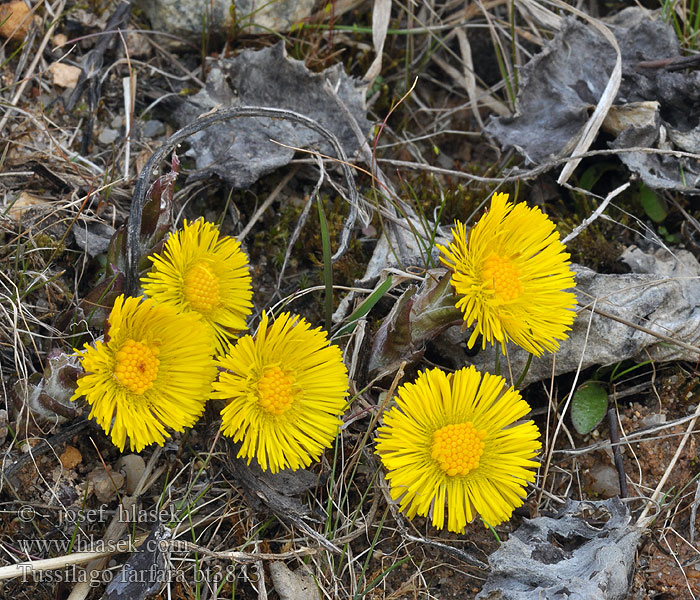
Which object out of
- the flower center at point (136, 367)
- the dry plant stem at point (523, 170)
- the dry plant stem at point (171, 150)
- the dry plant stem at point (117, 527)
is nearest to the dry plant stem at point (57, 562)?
the dry plant stem at point (117, 527)

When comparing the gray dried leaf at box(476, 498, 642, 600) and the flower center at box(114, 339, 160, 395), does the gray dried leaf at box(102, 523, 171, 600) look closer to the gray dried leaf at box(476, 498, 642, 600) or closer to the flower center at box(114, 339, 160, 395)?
the flower center at box(114, 339, 160, 395)

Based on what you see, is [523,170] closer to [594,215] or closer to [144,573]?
[594,215]

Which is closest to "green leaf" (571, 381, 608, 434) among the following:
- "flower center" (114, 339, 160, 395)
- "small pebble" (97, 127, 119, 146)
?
"flower center" (114, 339, 160, 395)

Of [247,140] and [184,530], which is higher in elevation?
[247,140]

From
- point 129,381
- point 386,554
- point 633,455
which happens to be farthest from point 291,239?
point 633,455

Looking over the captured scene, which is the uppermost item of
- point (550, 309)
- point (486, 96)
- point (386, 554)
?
point (486, 96)

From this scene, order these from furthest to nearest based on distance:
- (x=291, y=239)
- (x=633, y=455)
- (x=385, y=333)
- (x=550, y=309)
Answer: (x=291, y=239), (x=633, y=455), (x=385, y=333), (x=550, y=309)

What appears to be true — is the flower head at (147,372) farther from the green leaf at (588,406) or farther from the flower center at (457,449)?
the green leaf at (588,406)

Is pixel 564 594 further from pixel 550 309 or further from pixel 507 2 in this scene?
pixel 507 2
